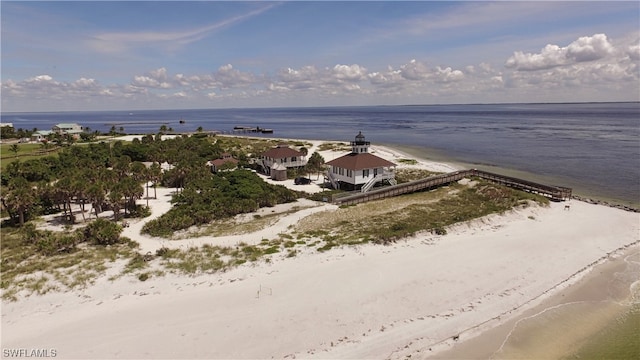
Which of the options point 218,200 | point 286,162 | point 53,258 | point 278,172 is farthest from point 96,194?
point 286,162

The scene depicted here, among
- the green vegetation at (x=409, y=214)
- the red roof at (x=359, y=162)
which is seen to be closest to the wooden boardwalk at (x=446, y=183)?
the green vegetation at (x=409, y=214)

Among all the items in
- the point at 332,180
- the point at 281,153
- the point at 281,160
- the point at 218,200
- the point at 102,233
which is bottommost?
the point at 102,233

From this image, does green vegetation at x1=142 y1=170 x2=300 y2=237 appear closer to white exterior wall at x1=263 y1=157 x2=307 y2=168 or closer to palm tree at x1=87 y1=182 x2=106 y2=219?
palm tree at x1=87 y1=182 x2=106 y2=219

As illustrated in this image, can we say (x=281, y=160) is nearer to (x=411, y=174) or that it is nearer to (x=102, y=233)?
(x=411, y=174)

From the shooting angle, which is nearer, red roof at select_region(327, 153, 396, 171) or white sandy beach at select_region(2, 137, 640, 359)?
white sandy beach at select_region(2, 137, 640, 359)

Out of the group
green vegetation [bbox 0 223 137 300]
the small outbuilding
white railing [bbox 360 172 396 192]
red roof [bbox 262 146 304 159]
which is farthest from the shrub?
red roof [bbox 262 146 304 159]

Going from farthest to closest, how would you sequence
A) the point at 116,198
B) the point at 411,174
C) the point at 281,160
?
the point at 281,160 → the point at 411,174 → the point at 116,198

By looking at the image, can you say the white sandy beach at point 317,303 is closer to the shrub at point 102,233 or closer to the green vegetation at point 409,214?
the shrub at point 102,233
